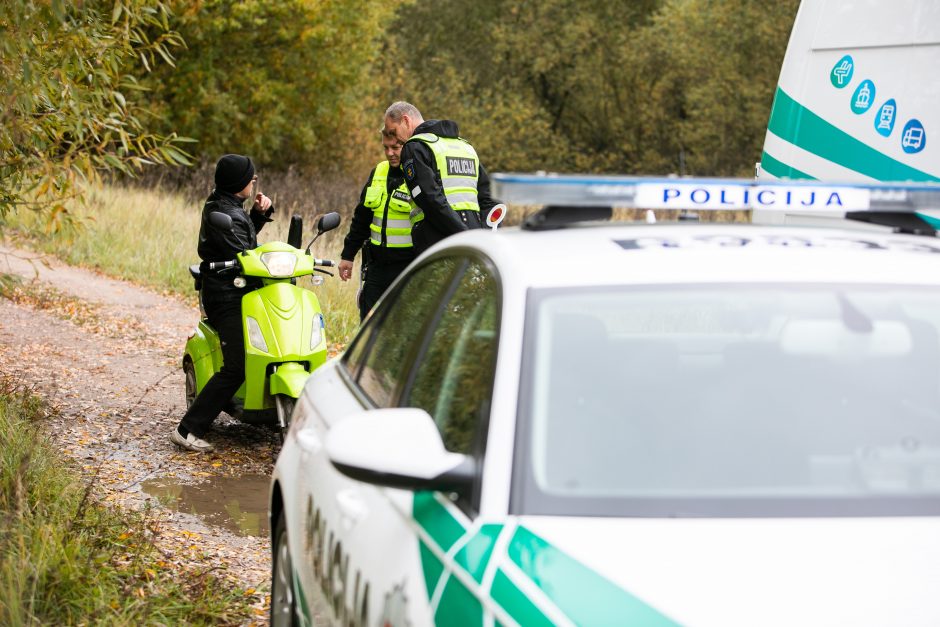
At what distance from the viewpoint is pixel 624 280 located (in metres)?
2.92

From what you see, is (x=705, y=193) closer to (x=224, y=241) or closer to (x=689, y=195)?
(x=689, y=195)

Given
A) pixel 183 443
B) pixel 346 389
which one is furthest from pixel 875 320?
pixel 183 443

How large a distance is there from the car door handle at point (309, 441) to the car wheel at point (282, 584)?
291mm

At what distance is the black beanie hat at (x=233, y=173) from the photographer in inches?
284

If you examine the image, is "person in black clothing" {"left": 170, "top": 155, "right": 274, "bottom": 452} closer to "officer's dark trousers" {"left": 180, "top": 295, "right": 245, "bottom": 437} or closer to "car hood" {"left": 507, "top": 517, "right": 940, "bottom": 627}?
"officer's dark trousers" {"left": 180, "top": 295, "right": 245, "bottom": 437}

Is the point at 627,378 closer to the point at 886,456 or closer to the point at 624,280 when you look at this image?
the point at 624,280

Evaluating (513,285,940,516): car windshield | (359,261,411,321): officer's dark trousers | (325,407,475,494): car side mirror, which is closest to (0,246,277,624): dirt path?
(359,261,411,321): officer's dark trousers

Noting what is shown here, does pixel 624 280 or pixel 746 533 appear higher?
pixel 624 280

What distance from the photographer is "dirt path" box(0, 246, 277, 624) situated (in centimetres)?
574

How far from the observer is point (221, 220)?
6.96 m

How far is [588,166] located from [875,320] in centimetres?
4591

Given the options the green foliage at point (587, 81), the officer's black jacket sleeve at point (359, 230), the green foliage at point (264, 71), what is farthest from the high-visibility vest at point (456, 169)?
the green foliage at point (587, 81)

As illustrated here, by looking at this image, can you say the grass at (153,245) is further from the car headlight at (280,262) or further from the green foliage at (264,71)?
the green foliage at (264,71)

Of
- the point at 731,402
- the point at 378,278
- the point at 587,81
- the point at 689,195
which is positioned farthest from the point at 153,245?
the point at 587,81
